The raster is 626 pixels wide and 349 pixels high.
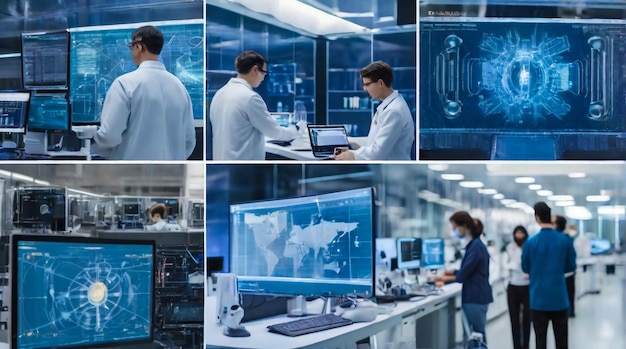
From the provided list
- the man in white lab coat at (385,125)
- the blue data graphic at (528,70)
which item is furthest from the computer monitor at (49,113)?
the blue data graphic at (528,70)

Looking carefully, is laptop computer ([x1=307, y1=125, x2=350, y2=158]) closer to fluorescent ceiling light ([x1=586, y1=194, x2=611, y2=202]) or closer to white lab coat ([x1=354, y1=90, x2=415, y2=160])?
white lab coat ([x1=354, y1=90, x2=415, y2=160])

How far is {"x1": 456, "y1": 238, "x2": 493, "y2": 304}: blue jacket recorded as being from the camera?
3551 millimetres

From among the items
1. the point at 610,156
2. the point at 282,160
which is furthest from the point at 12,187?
the point at 610,156

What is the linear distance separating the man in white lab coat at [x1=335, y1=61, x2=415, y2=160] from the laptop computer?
0.03 metres

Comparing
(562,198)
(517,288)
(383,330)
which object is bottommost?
(383,330)

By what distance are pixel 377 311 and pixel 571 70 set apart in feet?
5.03

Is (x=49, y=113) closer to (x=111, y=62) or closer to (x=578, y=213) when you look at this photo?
(x=111, y=62)

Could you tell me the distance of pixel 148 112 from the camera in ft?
11.9

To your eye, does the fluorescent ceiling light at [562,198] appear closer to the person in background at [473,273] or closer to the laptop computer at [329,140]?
the person in background at [473,273]

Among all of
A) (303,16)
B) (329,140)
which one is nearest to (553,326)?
(329,140)

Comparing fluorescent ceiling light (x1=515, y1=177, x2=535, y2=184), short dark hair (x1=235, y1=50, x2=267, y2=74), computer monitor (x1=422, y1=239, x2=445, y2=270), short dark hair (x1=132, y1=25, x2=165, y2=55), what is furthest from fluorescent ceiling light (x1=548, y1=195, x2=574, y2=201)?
short dark hair (x1=132, y1=25, x2=165, y2=55)

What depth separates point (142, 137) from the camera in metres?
3.64

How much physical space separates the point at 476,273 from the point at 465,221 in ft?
0.85

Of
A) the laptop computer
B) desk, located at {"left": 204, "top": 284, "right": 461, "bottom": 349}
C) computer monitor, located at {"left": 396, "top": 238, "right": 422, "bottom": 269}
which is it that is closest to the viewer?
desk, located at {"left": 204, "top": 284, "right": 461, "bottom": 349}
